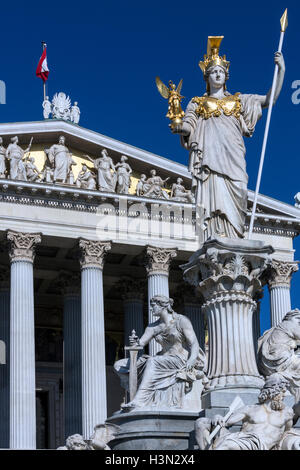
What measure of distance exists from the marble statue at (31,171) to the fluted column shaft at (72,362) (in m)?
6.90

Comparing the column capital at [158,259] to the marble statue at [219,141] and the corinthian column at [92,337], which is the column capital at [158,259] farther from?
the marble statue at [219,141]

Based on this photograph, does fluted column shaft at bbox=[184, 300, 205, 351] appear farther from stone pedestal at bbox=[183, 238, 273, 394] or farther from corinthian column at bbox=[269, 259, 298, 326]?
stone pedestal at bbox=[183, 238, 273, 394]

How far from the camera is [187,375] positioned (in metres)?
16.8

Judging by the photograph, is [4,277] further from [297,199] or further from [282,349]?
[282,349]

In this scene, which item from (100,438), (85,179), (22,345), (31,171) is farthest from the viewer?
(85,179)

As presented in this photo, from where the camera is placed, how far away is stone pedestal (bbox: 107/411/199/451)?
1566 centimetres

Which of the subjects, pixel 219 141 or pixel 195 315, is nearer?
pixel 219 141

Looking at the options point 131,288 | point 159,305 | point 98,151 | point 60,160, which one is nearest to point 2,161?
point 60,160

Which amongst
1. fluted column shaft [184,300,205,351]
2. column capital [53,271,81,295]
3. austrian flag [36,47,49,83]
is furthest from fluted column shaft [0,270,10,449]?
austrian flag [36,47,49,83]

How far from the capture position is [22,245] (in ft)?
155

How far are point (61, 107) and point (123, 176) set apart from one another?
5.10 meters

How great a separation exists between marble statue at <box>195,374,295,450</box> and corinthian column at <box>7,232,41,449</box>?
30.0 m

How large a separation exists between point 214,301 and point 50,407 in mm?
41108

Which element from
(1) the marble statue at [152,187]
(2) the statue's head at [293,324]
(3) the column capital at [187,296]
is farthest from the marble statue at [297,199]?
(2) the statue's head at [293,324]
